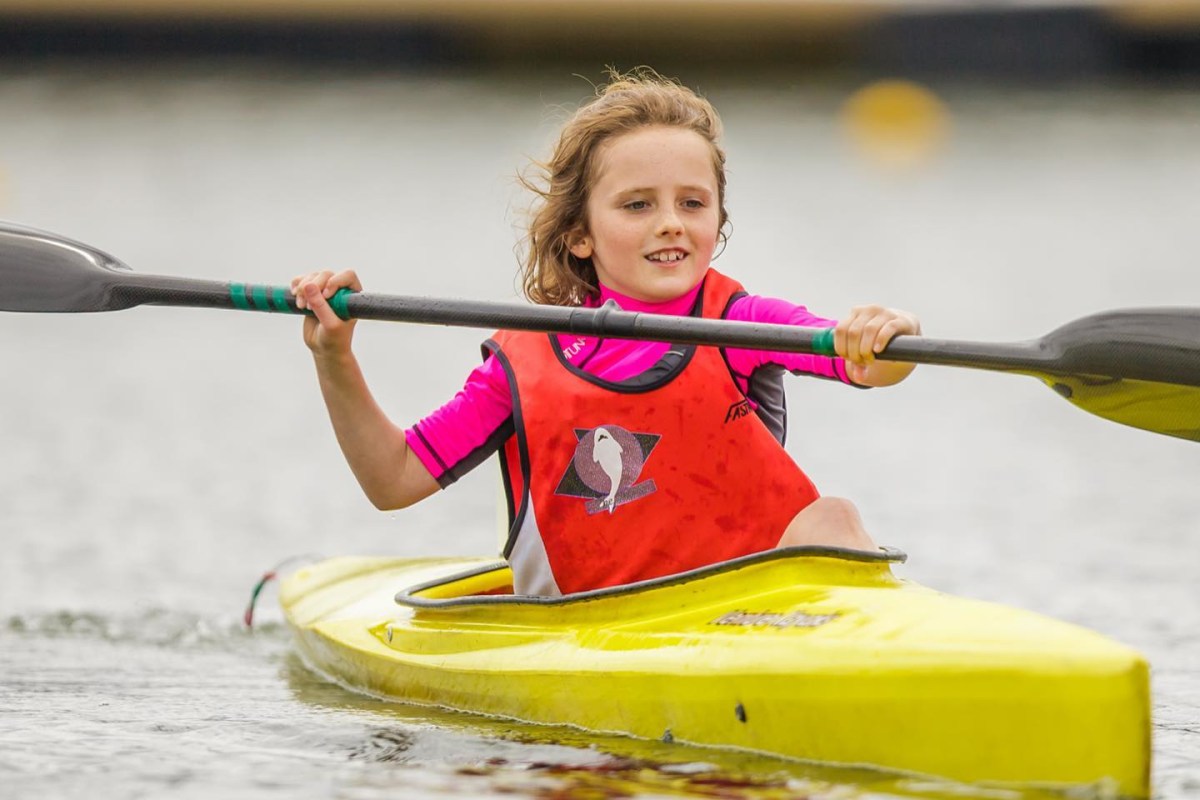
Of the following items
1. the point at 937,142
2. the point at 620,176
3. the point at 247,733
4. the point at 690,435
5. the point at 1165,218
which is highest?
the point at 937,142

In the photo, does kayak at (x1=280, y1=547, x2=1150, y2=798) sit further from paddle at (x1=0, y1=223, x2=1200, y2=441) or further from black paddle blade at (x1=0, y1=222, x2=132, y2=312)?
black paddle blade at (x1=0, y1=222, x2=132, y2=312)

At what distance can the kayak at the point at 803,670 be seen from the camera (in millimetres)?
2539

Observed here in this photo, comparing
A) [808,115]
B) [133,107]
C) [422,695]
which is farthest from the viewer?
[808,115]

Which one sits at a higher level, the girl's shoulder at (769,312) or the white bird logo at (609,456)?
the girl's shoulder at (769,312)

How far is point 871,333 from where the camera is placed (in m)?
2.98

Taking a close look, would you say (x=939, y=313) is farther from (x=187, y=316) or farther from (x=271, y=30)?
(x=271, y=30)

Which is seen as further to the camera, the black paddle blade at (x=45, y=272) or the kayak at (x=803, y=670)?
the black paddle blade at (x=45, y=272)

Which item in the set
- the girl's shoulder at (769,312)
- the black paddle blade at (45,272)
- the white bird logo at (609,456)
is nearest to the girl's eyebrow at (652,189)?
the girl's shoulder at (769,312)

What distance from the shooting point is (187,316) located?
13086 mm

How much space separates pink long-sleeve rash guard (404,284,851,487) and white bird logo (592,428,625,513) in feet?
0.38

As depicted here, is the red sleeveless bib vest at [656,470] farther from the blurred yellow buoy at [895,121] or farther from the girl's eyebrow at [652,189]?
the blurred yellow buoy at [895,121]

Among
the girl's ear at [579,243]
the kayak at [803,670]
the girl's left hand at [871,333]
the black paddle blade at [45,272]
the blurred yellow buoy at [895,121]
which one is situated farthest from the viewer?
the blurred yellow buoy at [895,121]

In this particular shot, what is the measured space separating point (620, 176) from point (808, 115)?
2118cm

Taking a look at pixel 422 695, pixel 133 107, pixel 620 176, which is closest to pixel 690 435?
pixel 620 176
